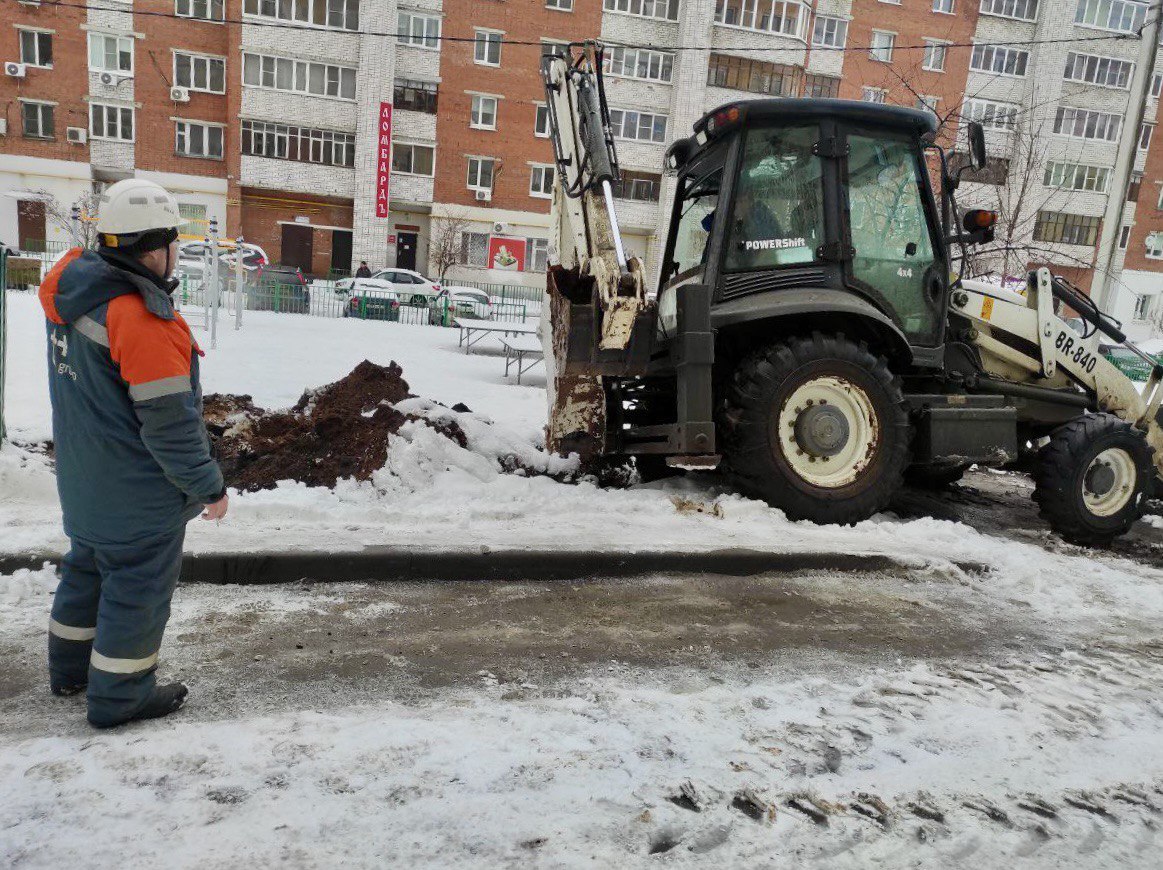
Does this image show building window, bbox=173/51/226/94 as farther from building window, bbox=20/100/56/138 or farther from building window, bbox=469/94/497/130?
building window, bbox=469/94/497/130

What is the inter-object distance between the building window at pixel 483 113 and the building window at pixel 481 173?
4.70ft

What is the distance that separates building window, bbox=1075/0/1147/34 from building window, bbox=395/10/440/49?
30.8m

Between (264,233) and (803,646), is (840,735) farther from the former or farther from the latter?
(264,233)

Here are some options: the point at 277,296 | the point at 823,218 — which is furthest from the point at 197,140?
the point at 823,218

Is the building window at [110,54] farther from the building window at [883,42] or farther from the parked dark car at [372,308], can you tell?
the building window at [883,42]

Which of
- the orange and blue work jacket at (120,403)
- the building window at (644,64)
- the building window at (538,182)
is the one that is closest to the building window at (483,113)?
the building window at (538,182)

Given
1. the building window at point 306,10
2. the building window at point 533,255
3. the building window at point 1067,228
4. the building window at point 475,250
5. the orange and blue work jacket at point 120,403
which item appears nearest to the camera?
the orange and blue work jacket at point 120,403

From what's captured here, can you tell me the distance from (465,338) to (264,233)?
2403 centimetres

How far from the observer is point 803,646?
391 centimetres

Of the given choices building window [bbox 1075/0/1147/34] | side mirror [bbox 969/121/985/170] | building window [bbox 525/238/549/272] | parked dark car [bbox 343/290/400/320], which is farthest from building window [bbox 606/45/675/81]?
side mirror [bbox 969/121/985/170]

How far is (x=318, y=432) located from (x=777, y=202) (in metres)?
3.71

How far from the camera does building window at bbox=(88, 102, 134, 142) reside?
35844mm

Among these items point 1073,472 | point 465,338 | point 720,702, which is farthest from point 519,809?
point 465,338

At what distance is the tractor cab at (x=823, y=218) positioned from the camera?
5543 mm
